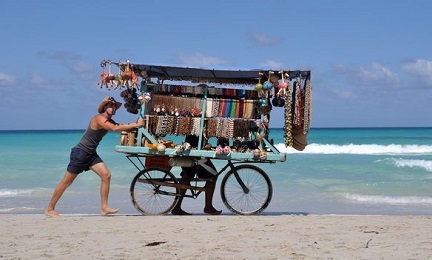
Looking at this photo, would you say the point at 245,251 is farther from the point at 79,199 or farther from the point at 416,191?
the point at 416,191

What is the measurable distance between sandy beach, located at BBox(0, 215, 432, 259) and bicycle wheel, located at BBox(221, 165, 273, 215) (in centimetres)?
44

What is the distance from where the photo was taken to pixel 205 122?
331 inches

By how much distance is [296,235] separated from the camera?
6.79 metres

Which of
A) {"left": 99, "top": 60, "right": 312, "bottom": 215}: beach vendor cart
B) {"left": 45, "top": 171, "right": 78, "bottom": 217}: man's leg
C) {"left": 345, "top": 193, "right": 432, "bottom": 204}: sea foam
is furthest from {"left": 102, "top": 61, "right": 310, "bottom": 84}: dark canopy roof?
{"left": 345, "top": 193, "right": 432, "bottom": 204}: sea foam

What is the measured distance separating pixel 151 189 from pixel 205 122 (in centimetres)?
119

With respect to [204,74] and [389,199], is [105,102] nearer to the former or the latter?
[204,74]

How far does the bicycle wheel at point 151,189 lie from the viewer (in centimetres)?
844

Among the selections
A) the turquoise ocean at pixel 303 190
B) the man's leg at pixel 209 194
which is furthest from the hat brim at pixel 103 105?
the turquoise ocean at pixel 303 190

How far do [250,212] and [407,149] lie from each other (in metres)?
28.5

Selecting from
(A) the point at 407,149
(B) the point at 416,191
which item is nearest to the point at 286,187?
(B) the point at 416,191

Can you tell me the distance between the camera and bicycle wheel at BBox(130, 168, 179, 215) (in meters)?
8.44

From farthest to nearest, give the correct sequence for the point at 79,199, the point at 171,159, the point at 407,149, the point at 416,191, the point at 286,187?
the point at 407,149
the point at 286,187
the point at 416,191
the point at 79,199
the point at 171,159

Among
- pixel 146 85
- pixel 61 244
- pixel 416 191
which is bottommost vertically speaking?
pixel 61 244

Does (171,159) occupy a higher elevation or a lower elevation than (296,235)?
higher
